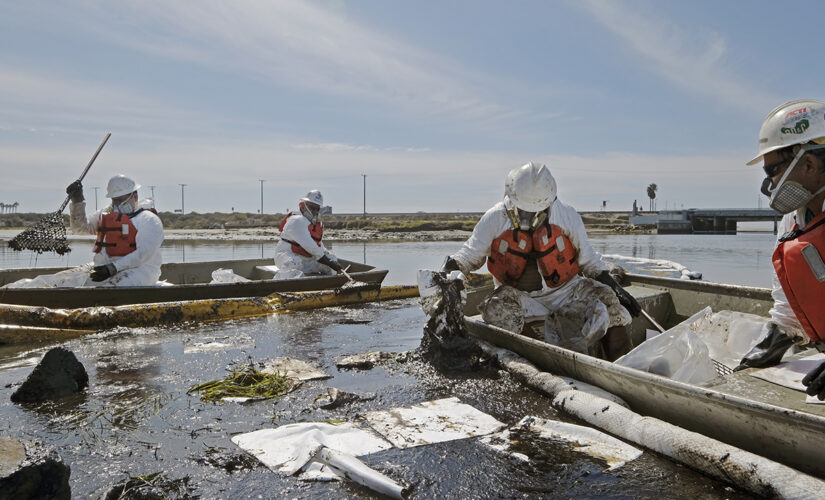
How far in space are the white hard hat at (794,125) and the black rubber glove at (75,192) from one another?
30.1ft

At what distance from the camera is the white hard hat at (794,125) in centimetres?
356

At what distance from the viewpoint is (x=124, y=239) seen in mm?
8539

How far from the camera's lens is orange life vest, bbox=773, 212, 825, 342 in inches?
138

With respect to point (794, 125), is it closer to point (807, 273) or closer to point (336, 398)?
point (807, 273)

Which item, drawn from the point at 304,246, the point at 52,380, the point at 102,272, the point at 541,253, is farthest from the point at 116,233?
the point at 541,253

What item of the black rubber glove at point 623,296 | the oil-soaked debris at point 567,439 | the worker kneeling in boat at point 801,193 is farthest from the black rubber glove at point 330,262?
the worker kneeling in boat at point 801,193

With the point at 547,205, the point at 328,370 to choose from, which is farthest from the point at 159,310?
the point at 547,205

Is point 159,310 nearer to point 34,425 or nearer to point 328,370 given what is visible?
point 328,370

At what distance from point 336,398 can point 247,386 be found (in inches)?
33.9

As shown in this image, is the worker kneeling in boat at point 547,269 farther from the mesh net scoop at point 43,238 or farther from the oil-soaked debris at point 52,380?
the mesh net scoop at point 43,238

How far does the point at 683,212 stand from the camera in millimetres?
67062

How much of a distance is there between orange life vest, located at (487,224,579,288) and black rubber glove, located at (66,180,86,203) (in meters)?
6.79

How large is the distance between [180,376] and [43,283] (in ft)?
14.8

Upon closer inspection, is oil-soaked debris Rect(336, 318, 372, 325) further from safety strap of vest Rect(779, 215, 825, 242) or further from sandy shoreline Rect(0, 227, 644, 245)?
sandy shoreline Rect(0, 227, 644, 245)
